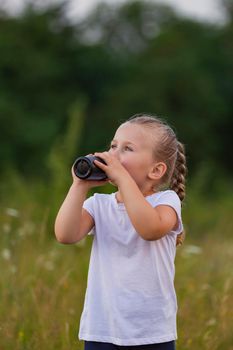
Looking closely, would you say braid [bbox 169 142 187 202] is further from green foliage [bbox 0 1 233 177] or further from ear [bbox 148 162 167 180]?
green foliage [bbox 0 1 233 177]

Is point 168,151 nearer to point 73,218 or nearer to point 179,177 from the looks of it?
point 179,177

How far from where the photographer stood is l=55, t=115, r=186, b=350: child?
3.54 metres

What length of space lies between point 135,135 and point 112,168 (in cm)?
23

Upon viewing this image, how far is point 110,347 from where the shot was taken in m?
3.61

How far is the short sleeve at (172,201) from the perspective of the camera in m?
3.66

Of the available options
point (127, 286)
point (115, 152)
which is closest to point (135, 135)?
point (115, 152)

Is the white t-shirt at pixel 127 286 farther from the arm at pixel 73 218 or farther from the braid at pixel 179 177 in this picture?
the braid at pixel 179 177

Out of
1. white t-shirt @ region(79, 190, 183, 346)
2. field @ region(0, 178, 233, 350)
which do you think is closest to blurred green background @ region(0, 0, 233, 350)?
field @ region(0, 178, 233, 350)

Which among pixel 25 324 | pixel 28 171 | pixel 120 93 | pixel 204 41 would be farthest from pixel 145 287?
pixel 204 41

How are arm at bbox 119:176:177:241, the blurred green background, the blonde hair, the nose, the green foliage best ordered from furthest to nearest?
the green foliage, the blurred green background, the blonde hair, the nose, arm at bbox 119:176:177:241

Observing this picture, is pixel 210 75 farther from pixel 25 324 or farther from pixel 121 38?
pixel 25 324

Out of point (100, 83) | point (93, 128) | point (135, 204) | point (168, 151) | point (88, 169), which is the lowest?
point (135, 204)

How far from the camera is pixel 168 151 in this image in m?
3.78

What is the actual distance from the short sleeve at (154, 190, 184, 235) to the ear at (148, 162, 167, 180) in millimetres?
67
